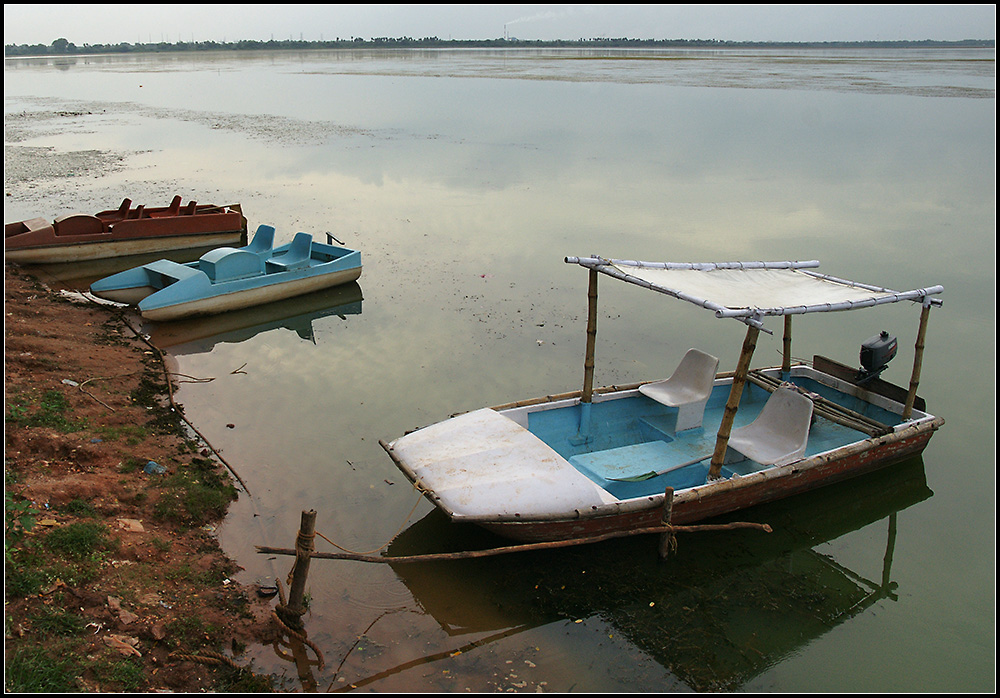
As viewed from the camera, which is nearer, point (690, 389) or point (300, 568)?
point (300, 568)

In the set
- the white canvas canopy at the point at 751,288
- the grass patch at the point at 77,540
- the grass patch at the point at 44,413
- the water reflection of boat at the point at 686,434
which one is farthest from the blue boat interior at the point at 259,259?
the white canvas canopy at the point at 751,288

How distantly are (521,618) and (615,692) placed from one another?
108 cm

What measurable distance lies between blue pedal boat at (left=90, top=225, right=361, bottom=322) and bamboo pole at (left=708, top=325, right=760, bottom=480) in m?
9.45

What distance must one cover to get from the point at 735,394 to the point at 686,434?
198cm

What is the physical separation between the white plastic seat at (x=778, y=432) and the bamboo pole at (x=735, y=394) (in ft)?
2.21

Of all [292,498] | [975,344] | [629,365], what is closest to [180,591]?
[292,498]

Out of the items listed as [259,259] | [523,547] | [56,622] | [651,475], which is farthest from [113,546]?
[259,259]

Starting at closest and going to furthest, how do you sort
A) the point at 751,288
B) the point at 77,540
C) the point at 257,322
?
1. the point at 77,540
2. the point at 751,288
3. the point at 257,322

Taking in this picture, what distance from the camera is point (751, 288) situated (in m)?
8.11

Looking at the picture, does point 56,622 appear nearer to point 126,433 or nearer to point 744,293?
point 126,433

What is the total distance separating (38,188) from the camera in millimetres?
22109

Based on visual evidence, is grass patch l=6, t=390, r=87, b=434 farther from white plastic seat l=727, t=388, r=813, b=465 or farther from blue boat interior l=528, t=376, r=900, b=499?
white plastic seat l=727, t=388, r=813, b=465

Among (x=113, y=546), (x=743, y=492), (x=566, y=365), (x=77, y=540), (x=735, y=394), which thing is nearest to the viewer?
(x=77, y=540)

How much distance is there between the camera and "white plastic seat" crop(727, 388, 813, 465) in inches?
310
